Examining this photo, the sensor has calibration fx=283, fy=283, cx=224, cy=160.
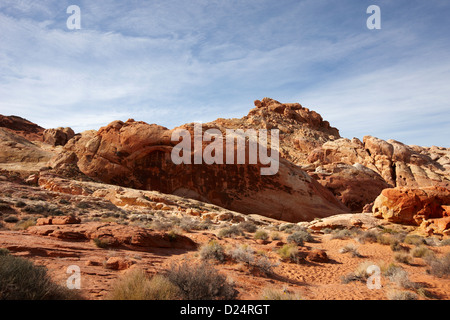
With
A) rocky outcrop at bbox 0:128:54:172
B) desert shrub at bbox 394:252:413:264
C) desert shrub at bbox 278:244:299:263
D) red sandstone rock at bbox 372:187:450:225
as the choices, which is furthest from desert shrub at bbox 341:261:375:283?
rocky outcrop at bbox 0:128:54:172

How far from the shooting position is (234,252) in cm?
831

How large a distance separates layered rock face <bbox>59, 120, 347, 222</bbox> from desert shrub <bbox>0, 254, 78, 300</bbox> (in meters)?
22.3

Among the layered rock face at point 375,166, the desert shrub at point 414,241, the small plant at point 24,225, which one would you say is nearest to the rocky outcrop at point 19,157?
the small plant at point 24,225

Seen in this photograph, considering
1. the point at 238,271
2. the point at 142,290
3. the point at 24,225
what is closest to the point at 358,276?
the point at 238,271

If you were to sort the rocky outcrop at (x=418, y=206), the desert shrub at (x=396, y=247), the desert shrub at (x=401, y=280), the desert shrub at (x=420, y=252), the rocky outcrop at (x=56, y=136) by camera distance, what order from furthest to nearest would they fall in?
the rocky outcrop at (x=56, y=136) < the rocky outcrop at (x=418, y=206) < the desert shrub at (x=396, y=247) < the desert shrub at (x=420, y=252) < the desert shrub at (x=401, y=280)

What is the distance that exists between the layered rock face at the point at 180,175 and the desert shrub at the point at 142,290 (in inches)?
869

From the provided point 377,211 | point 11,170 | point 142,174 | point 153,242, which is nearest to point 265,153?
point 142,174

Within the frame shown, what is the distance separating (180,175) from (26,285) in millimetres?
23526

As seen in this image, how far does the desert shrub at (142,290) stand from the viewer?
431cm

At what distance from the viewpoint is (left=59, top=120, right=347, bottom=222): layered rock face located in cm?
2681

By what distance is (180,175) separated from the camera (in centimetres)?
2752

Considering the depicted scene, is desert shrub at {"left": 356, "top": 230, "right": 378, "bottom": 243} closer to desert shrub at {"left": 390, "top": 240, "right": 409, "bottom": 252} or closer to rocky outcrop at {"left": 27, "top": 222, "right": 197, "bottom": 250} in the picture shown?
desert shrub at {"left": 390, "top": 240, "right": 409, "bottom": 252}

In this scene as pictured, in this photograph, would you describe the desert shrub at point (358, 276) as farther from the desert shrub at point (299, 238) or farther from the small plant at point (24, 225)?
the small plant at point (24, 225)

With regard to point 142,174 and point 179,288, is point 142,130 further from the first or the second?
point 179,288
